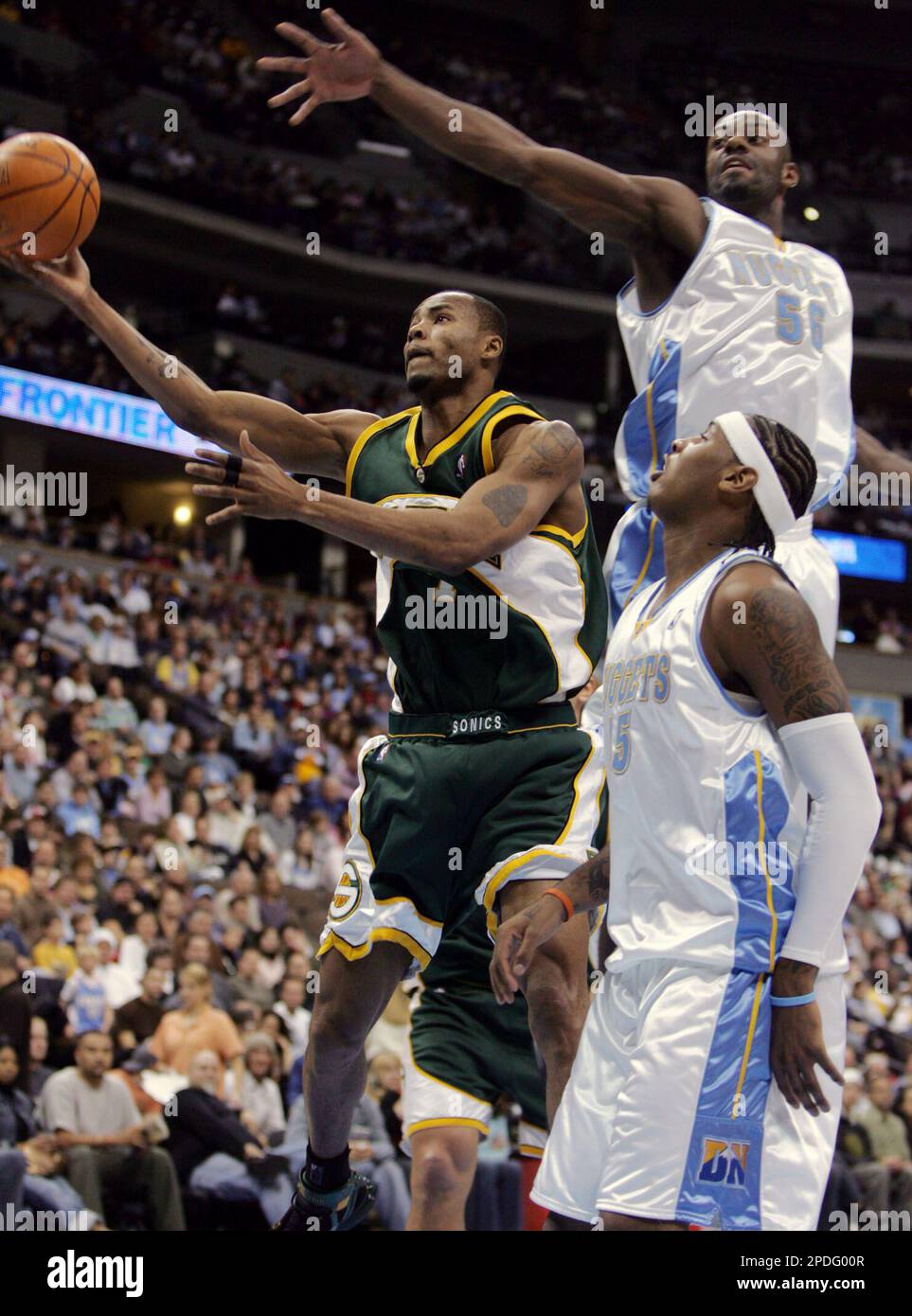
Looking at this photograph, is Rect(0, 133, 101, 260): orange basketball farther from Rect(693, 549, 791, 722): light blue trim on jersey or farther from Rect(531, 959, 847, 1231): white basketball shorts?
Rect(531, 959, 847, 1231): white basketball shorts

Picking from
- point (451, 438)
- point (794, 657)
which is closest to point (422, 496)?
point (451, 438)

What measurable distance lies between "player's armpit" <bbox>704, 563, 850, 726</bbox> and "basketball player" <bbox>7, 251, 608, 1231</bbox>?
3.19 feet

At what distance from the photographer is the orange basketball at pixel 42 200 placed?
407 cm

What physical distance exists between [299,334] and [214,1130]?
683 inches

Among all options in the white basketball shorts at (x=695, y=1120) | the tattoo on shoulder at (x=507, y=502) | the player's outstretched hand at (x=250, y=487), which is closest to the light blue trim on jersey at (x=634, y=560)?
the tattoo on shoulder at (x=507, y=502)

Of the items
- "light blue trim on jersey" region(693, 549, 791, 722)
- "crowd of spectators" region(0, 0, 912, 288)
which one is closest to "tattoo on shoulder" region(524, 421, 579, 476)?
"light blue trim on jersey" region(693, 549, 791, 722)

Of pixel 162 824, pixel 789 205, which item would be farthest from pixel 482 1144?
pixel 789 205

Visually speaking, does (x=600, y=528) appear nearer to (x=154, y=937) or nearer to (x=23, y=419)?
(x=23, y=419)

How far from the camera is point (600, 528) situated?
69.8ft

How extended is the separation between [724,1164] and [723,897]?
1.54 feet

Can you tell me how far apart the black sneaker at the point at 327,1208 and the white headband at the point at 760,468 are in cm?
206

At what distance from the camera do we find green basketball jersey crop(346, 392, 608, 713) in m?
4.12

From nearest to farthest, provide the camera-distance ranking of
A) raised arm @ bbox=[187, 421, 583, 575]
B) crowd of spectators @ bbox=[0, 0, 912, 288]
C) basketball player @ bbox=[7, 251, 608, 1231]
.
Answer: raised arm @ bbox=[187, 421, 583, 575], basketball player @ bbox=[7, 251, 608, 1231], crowd of spectators @ bbox=[0, 0, 912, 288]

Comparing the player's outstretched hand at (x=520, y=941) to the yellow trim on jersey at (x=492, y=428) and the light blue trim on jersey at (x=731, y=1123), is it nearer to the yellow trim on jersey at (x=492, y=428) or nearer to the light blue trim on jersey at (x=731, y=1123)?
the light blue trim on jersey at (x=731, y=1123)
